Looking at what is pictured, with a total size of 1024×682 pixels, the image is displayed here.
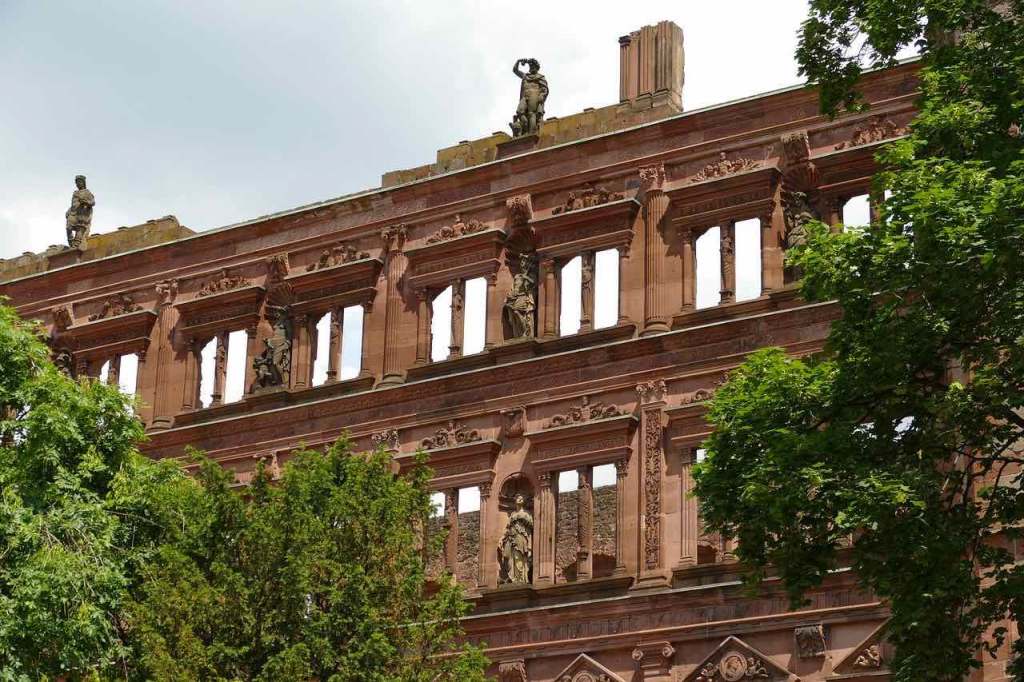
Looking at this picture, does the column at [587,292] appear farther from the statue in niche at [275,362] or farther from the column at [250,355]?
the column at [250,355]

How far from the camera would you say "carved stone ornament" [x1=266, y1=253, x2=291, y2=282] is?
1774 inches

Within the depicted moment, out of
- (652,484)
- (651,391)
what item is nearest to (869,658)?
(652,484)

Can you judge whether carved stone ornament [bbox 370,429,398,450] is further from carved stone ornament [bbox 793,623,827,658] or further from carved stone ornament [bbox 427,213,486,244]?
carved stone ornament [bbox 793,623,827,658]

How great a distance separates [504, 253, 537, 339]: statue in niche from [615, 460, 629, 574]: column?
3.55 meters

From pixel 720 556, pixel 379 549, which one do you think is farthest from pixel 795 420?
pixel 720 556

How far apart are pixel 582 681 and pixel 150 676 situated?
815 cm

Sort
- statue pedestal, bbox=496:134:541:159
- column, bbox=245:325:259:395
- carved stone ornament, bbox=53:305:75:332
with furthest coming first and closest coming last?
carved stone ornament, bbox=53:305:75:332 < column, bbox=245:325:259:395 < statue pedestal, bbox=496:134:541:159

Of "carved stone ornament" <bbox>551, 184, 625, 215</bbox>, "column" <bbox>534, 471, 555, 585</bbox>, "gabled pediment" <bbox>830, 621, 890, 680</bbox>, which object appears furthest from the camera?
"carved stone ornament" <bbox>551, 184, 625, 215</bbox>

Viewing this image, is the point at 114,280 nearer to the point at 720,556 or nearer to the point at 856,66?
the point at 720,556

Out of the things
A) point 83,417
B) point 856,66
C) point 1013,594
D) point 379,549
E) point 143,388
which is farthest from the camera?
point 143,388

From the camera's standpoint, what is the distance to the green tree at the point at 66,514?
33.2 m

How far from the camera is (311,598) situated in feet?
106

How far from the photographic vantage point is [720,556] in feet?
124

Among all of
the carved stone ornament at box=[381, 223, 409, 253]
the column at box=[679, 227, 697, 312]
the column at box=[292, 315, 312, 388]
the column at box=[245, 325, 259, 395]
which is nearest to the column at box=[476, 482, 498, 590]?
the column at box=[679, 227, 697, 312]
